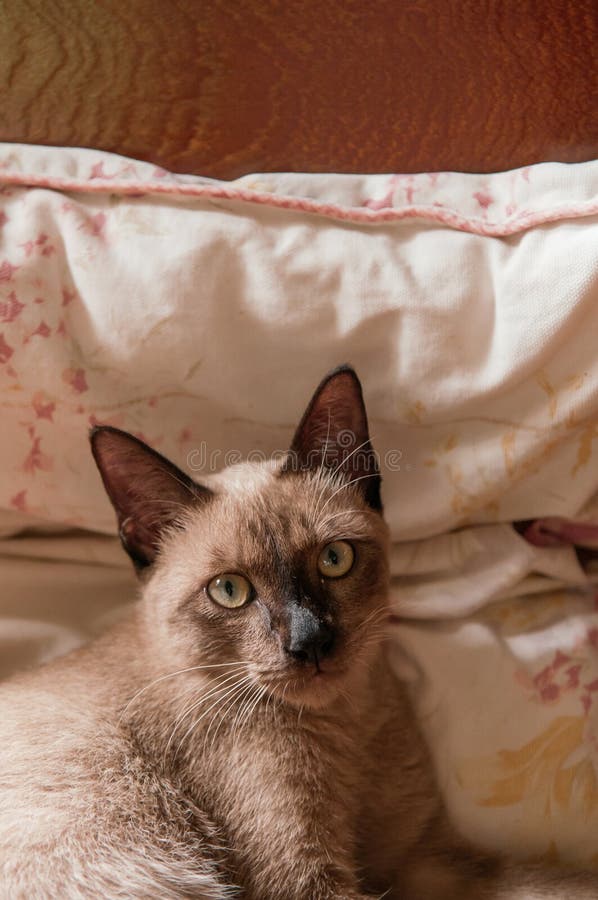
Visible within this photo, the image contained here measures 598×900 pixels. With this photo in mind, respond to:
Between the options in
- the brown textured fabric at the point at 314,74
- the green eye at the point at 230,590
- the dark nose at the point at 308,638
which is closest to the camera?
the dark nose at the point at 308,638

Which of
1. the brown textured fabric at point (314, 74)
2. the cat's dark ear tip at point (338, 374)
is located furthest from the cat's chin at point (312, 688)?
the brown textured fabric at point (314, 74)

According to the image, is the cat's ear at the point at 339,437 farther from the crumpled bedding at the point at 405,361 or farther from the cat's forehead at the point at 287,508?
the crumpled bedding at the point at 405,361

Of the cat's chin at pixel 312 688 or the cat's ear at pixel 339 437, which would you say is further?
the cat's ear at pixel 339 437

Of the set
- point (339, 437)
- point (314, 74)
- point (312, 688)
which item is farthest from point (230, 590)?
point (314, 74)

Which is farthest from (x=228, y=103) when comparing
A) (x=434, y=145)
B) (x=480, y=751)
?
(x=480, y=751)

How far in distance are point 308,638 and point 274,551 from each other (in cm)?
17

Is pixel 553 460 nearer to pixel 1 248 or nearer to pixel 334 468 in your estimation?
pixel 334 468

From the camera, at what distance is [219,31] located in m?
1.48

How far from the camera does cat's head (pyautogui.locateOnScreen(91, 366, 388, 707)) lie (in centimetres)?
128

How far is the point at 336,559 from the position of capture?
1382mm

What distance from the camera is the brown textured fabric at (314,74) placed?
147 cm

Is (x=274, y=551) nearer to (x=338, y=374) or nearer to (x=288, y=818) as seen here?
(x=338, y=374)

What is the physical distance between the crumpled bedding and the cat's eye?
0.31 m

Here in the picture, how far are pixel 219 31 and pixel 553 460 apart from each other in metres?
1.01
